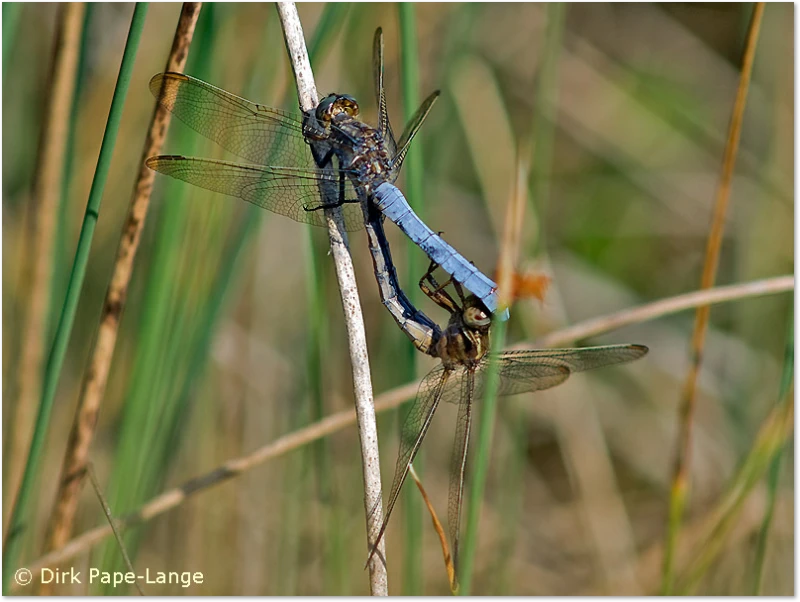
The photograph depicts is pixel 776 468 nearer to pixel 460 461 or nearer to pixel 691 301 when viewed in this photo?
pixel 691 301

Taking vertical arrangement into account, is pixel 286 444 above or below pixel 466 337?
below

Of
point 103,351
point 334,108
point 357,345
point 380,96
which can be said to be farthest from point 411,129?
point 103,351

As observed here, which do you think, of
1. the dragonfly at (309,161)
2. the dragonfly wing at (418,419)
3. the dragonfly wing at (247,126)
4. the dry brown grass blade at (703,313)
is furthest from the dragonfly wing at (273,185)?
the dry brown grass blade at (703,313)

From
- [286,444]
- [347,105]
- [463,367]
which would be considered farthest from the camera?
[463,367]

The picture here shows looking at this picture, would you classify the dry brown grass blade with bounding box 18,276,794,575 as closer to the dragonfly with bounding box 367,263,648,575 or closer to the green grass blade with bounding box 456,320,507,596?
the dragonfly with bounding box 367,263,648,575

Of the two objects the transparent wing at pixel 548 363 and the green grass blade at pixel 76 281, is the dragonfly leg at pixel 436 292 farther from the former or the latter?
the green grass blade at pixel 76 281

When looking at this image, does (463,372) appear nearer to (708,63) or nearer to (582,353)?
(582,353)
